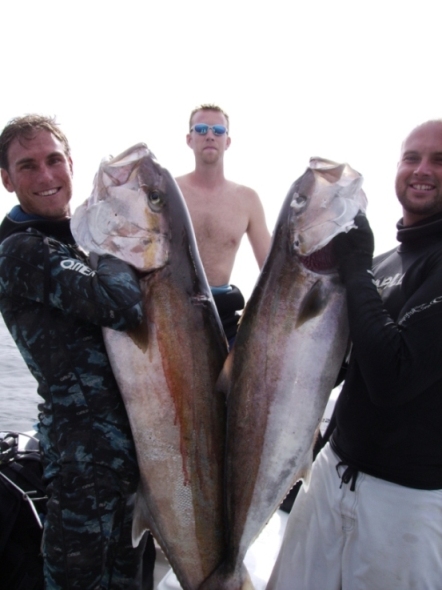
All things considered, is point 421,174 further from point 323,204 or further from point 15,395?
point 15,395

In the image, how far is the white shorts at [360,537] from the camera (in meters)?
2.27

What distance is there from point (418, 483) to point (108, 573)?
4.85 ft

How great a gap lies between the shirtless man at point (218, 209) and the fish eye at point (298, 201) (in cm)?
185

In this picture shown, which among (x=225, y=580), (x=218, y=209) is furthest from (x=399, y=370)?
(x=218, y=209)

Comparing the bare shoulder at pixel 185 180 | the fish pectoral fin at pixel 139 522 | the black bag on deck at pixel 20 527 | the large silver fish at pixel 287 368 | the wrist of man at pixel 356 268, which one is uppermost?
the bare shoulder at pixel 185 180

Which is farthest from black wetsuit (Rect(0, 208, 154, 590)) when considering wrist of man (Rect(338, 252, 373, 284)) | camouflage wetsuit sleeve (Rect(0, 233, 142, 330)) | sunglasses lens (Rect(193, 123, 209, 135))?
sunglasses lens (Rect(193, 123, 209, 135))

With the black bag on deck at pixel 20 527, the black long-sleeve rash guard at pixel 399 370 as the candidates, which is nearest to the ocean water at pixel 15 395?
the black bag on deck at pixel 20 527

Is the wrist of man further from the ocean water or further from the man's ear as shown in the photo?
the ocean water

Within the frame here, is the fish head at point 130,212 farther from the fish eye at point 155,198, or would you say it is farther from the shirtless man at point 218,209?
the shirtless man at point 218,209

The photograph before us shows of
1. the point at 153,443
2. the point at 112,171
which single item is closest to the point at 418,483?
the point at 153,443

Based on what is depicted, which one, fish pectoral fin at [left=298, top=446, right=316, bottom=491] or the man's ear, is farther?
the man's ear

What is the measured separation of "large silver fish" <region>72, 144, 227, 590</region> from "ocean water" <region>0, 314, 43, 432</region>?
4.52 meters

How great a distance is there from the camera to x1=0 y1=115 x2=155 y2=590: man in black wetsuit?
88.1 inches

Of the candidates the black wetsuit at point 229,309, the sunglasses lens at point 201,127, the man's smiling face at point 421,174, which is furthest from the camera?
the sunglasses lens at point 201,127
